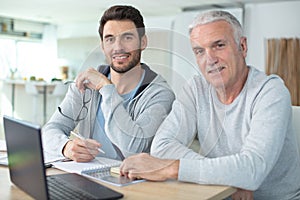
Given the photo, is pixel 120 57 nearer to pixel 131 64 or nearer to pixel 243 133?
pixel 131 64

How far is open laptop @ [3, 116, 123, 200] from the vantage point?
0.88 metres

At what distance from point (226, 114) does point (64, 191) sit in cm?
63

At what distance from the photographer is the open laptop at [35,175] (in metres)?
0.88

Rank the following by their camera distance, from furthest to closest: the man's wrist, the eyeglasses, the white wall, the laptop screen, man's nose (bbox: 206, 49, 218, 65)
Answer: the white wall
the eyeglasses
man's nose (bbox: 206, 49, 218, 65)
the man's wrist
the laptop screen

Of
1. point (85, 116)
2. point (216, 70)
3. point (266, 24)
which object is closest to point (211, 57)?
point (216, 70)

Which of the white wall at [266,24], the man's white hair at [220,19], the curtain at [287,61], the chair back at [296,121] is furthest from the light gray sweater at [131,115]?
the white wall at [266,24]

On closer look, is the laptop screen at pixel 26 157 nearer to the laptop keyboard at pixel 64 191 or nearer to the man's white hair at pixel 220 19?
the laptop keyboard at pixel 64 191

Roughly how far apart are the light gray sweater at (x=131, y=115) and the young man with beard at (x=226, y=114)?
0.06m

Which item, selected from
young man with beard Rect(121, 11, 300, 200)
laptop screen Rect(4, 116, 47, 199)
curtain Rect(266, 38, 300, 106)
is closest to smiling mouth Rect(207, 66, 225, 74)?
young man with beard Rect(121, 11, 300, 200)

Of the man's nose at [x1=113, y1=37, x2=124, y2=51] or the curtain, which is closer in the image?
the man's nose at [x1=113, y1=37, x2=124, y2=51]

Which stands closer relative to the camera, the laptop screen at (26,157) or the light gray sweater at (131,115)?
the laptop screen at (26,157)

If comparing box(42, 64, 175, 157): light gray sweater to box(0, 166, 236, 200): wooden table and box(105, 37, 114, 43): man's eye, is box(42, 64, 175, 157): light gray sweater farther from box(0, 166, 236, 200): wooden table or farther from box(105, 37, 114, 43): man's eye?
box(0, 166, 236, 200): wooden table

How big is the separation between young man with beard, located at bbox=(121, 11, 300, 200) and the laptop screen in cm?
31

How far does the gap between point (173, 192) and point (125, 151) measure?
430 mm
